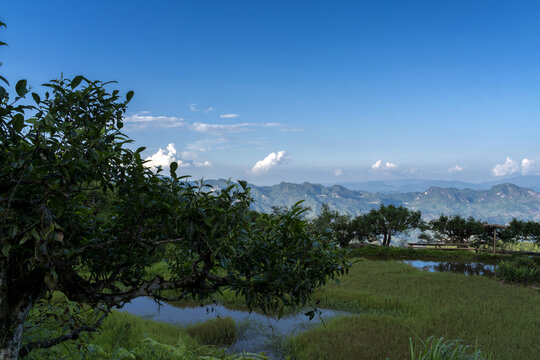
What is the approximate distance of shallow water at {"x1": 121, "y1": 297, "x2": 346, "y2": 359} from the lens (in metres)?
9.32

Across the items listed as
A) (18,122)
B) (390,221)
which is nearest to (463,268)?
(390,221)

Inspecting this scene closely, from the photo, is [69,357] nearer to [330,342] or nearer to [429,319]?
[330,342]

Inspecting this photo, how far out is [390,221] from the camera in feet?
139

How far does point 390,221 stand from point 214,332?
37083 mm

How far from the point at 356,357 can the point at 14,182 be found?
28.1 feet

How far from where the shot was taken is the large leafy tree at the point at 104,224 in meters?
2.41

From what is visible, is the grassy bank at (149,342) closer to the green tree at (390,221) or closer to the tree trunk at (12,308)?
the tree trunk at (12,308)

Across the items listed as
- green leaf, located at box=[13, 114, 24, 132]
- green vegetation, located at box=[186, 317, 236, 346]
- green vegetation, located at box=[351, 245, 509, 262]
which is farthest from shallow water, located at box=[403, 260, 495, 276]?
green leaf, located at box=[13, 114, 24, 132]

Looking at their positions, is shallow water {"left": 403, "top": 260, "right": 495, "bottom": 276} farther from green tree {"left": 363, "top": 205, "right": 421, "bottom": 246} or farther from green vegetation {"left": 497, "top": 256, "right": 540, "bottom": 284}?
green tree {"left": 363, "top": 205, "right": 421, "bottom": 246}

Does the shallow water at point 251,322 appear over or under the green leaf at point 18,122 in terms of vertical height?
under

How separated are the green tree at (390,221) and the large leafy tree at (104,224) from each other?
4129 cm

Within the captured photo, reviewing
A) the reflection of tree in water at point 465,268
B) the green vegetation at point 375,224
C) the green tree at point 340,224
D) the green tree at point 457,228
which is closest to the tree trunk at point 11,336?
the reflection of tree in water at point 465,268

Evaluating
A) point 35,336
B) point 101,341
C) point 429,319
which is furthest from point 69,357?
point 429,319

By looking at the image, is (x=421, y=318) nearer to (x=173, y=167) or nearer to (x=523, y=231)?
(x=173, y=167)
